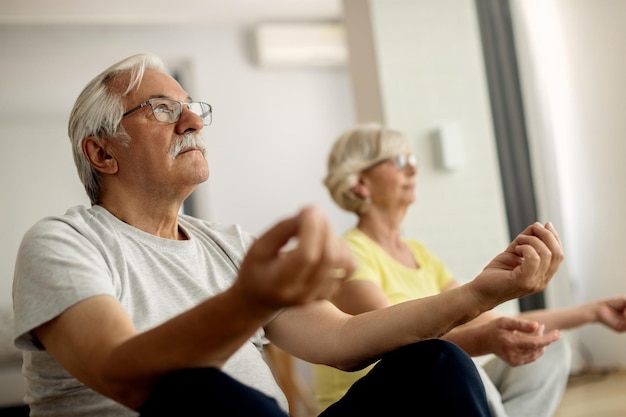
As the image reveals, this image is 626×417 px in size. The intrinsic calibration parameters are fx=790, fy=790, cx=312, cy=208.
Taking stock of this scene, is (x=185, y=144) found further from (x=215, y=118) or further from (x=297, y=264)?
(x=215, y=118)

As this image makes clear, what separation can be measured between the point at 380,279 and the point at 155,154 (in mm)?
1143

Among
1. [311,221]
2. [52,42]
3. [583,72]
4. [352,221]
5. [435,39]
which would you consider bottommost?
[352,221]

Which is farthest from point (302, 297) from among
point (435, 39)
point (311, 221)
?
point (435, 39)

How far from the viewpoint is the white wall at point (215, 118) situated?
6.35m

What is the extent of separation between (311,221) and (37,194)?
19.5 ft

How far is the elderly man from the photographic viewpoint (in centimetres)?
100

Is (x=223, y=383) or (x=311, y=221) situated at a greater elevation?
(x=311, y=221)

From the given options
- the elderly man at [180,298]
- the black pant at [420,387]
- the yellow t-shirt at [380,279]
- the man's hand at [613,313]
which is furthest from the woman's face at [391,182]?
the black pant at [420,387]

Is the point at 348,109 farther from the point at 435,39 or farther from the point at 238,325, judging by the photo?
the point at 238,325

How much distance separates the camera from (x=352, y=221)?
283 inches

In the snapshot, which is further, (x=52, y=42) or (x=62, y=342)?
(x=52, y=42)

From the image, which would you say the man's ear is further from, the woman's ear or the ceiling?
the ceiling

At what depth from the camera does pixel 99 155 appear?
66.5 inches

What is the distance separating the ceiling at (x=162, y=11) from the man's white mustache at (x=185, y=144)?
4.69 m
